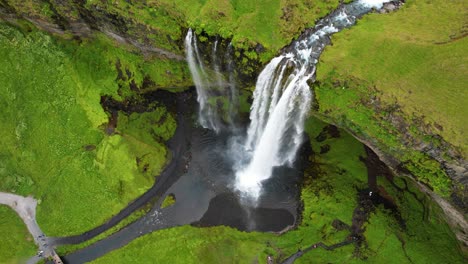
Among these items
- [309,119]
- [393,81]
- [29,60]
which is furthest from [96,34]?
[393,81]

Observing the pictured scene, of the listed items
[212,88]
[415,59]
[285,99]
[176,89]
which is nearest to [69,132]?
[176,89]

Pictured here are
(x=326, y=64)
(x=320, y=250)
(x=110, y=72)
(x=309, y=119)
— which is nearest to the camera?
(x=326, y=64)

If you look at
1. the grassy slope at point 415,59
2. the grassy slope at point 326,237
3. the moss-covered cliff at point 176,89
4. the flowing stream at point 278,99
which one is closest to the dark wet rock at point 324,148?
the moss-covered cliff at point 176,89

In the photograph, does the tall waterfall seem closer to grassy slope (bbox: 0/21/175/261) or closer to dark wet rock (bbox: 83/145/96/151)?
grassy slope (bbox: 0/21/175/261)

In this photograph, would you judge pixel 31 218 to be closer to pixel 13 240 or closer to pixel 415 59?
pixel 13 240

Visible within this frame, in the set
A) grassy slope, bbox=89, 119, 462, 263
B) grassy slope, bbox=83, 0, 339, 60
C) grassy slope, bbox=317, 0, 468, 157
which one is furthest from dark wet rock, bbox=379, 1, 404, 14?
grassy slope, bbox=89, 119, 462, 263

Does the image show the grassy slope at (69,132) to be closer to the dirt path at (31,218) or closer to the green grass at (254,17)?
the dirt path at (31,218)

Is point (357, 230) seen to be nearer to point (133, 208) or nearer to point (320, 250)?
point (320, 250)
